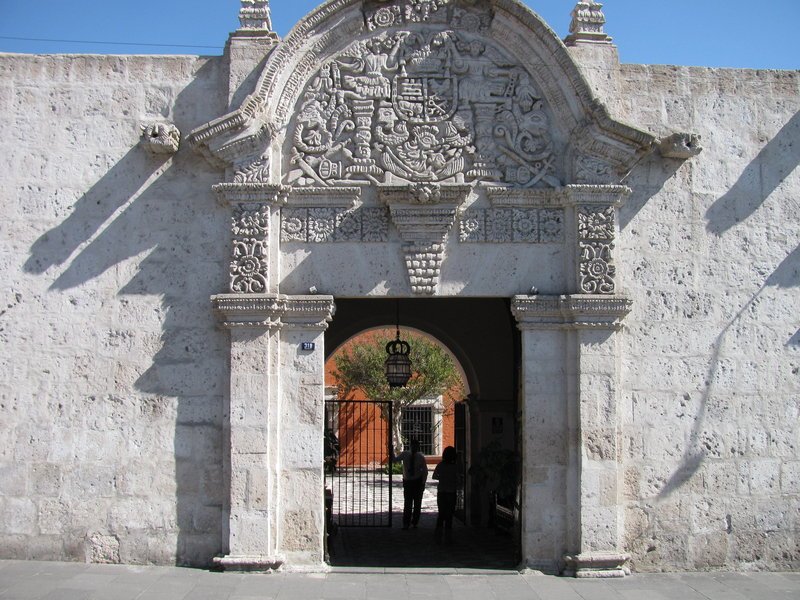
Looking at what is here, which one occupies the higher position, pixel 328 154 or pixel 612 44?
pixel 612 44

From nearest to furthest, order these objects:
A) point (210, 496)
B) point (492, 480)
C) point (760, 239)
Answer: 1. point (210, 496)
2. point (760, 239)
3. point (492, 480)

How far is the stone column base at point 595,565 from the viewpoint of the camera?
610cm

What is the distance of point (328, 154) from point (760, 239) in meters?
3.65

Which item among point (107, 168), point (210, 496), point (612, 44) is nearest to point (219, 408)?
point (210, 496)

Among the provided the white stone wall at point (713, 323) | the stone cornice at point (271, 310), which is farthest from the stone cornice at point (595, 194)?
the stone cornice at point (271, 310)

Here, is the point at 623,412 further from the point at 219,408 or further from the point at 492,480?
the point at 219,408

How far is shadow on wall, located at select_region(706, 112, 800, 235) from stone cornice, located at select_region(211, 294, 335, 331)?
10.8ft

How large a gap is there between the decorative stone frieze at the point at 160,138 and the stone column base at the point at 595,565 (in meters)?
4.48

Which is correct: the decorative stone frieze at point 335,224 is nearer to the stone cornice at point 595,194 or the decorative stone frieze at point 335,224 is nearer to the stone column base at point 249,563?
the stone cornice at point 595,194

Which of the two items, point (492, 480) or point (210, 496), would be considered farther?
point (492, 480)

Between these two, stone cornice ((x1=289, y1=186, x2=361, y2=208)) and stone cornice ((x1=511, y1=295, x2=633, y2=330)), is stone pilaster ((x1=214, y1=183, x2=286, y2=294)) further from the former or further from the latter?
stone cornice ((x1=511, y1=295, x2=633, y2=330))

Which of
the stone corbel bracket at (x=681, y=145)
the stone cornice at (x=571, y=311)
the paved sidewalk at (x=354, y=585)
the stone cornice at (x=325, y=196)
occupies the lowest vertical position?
the paved sidewalk at (x=354, y=585)

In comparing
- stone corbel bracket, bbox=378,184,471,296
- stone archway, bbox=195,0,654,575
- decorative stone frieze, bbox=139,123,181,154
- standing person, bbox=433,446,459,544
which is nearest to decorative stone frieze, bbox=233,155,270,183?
stone archway, bbox=195,0,654,575

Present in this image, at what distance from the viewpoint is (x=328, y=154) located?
6.51 m
